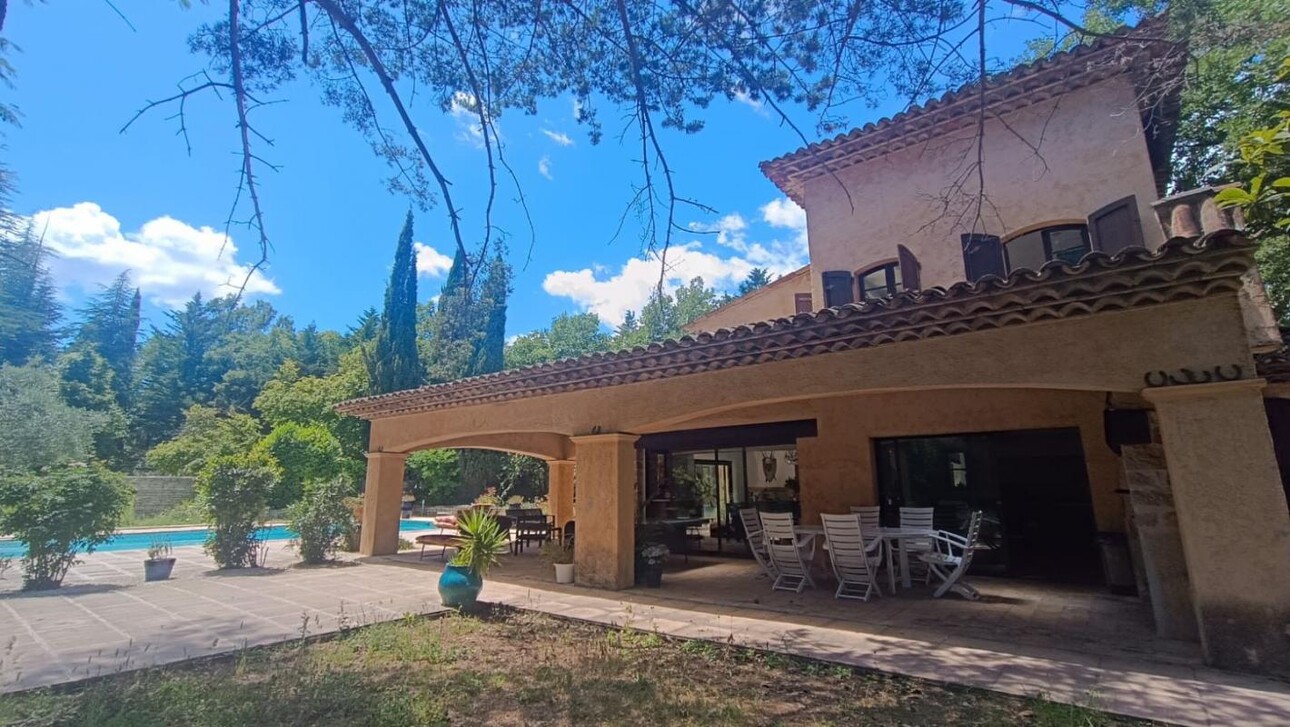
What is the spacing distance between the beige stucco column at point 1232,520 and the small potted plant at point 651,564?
6.44 metres

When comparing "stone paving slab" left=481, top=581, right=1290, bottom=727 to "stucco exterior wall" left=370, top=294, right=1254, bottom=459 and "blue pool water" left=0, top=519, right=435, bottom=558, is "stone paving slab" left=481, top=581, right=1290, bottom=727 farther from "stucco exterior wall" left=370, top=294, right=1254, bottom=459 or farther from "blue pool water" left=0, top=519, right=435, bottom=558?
"blue pool water" left=0, top=519, right=435, bottom=558

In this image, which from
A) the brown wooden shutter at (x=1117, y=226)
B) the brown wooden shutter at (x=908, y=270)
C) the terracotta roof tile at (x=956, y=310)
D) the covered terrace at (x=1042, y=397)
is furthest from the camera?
the brown wooden shutter at (x=908, y=270)

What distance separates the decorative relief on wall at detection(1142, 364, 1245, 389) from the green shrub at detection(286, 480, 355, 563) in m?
14.5

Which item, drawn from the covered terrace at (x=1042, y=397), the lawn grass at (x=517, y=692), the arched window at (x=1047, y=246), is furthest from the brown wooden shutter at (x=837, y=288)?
the lawn grass at (x=517, y=692)

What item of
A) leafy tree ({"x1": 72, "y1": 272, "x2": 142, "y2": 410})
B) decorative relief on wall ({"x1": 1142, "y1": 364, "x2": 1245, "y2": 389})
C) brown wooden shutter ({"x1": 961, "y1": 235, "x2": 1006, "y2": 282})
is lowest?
decorative relief on wall ({"x1": 1142, "y1": 364, "x2": 1245, "y2": 389})

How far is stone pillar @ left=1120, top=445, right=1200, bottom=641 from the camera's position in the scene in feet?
19.1

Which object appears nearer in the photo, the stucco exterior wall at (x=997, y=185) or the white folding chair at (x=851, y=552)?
the white folding chair at (x=851, y=552)

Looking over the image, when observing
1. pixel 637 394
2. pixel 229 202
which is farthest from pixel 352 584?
→ pixel 229 202

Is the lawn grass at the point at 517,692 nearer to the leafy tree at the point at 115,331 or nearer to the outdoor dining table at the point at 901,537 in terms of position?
the outdoor dining table at the point at 901,537

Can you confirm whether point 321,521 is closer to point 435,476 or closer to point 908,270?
point 908,270

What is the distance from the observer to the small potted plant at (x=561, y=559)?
9867mm

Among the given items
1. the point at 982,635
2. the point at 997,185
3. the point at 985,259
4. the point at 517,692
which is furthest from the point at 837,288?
the point at 517,692

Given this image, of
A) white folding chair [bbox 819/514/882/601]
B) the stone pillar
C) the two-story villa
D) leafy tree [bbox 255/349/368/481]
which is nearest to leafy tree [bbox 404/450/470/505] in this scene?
leafy tree [bbox 255/349/368/481]

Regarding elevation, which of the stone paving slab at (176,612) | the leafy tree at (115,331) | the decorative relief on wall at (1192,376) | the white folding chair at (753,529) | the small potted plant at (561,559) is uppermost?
the leafy tree at (115,331)
